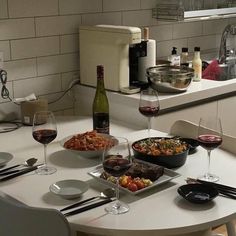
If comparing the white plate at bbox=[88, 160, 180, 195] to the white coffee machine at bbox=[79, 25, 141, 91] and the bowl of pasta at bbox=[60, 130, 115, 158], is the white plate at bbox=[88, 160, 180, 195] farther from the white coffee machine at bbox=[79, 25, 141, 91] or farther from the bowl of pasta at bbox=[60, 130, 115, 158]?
the white coffee machine at bbox=[79, 25, 141, 91]

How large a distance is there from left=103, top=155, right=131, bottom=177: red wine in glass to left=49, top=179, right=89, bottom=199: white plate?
15cm

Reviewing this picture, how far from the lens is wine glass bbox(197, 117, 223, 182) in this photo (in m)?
1.68

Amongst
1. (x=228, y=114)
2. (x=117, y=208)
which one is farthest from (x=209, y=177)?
(x=228, y=114)

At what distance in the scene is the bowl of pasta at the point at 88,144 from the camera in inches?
73.1

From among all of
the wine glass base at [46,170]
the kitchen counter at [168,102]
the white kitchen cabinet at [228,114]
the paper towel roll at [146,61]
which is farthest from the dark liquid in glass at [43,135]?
the white kitchen cabinet at [228,114]

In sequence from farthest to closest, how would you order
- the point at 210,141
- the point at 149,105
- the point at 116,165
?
the point at 149,105 → the point at 210,141 → the point at 116,165

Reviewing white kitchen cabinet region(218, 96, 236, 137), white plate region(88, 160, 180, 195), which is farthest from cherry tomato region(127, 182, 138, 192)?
white kitchen cabinet region(218, 96, 236, 137)

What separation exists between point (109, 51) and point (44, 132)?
0.83 meters

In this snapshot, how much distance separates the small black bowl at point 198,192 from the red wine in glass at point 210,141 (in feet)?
0.56

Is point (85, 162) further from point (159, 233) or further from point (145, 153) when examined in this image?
point (159, 233)

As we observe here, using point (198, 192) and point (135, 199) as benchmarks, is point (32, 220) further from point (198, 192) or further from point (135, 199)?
point (198, 192)

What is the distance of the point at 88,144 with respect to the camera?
1.89m

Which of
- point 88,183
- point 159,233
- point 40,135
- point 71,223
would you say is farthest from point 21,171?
point 159,233

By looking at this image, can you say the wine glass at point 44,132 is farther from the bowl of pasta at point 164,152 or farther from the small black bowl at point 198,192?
the small black bowl at point 198,192
